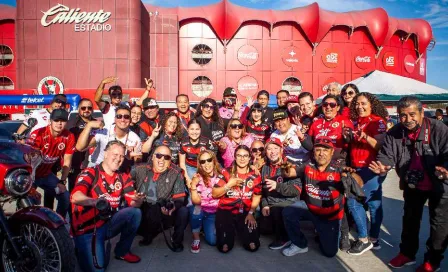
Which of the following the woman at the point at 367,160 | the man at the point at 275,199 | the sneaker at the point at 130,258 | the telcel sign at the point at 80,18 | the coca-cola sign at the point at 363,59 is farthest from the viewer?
the coca-cola sign at the point at 363,59

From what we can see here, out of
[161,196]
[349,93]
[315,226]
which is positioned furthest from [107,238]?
[349,93]

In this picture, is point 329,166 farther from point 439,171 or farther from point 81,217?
point 81,217

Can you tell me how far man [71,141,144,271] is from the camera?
3.26 metres

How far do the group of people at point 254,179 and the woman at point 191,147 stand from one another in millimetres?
15

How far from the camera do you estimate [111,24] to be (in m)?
18.6

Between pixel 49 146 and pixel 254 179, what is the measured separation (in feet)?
8.80

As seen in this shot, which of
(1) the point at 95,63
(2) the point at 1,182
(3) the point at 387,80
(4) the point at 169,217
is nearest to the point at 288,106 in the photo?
(4) the point at 169,217

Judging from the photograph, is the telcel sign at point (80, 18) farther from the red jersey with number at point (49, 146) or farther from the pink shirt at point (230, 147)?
the pink shirt at point (230, 147)

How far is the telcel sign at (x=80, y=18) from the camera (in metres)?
18.4

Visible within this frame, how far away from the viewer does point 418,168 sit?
3.28 meters

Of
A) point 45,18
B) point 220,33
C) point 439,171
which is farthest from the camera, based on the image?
point 220,33

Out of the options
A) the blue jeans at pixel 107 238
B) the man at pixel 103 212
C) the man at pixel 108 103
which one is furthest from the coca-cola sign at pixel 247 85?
the blue jeans at pixel 107 238

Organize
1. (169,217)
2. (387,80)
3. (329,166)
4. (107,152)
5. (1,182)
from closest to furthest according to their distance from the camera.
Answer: (1,182), (107,152), (329,166), (169,217), (387,80)

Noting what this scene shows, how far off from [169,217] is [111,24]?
56.4 ft
